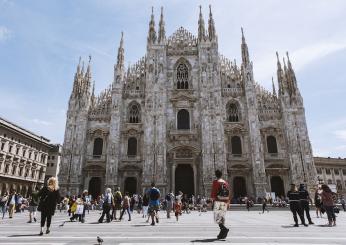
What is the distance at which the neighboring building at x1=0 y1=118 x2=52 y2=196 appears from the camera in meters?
34.7

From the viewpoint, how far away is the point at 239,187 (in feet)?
91.6

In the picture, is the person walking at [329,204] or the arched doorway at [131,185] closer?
the person walking at [329,204]

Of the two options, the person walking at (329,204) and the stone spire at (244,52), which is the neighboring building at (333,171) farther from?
the person walking at (329,204)

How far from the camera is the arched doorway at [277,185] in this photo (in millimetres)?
27781

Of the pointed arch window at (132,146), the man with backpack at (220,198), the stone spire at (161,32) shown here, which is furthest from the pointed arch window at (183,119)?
the man with backpack at (220,198)

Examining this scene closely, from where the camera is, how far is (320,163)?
50125mm

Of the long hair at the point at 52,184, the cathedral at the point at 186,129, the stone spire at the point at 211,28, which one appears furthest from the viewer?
the stone spire at the point at 211,28

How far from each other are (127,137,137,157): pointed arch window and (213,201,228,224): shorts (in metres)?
23.5

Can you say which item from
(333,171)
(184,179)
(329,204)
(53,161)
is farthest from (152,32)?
(333,171)

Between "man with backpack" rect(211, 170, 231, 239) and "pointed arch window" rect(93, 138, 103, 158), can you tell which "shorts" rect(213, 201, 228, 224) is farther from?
"pointed arch window" rect(93, 138, 103, 158)

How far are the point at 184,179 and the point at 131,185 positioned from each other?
18.4 ft

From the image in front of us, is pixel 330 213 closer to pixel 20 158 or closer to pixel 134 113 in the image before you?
pixel 134 113

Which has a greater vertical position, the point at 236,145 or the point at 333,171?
the point at 236,145

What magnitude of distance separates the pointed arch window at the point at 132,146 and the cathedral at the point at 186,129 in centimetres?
11
